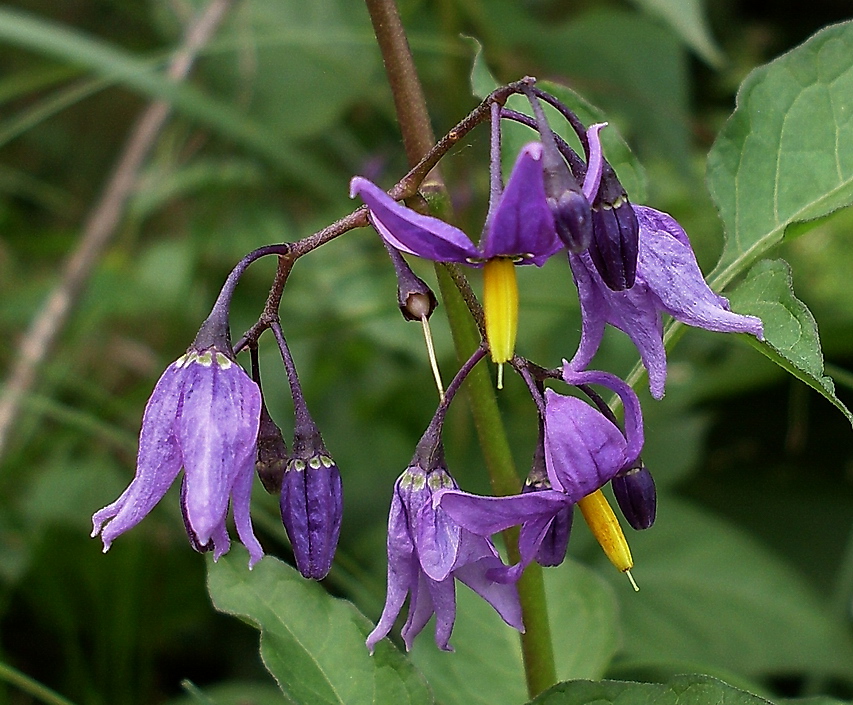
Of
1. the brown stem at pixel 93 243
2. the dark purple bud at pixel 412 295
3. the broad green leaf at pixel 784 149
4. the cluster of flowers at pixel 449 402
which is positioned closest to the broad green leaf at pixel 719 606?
the broad green leaf at pixel 784 149

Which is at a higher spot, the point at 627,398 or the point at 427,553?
the point at 627,398

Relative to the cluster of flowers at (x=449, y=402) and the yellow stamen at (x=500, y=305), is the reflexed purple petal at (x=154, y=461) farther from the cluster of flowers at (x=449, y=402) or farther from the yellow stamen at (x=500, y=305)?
the yellow stamen at (x=500, y=305)

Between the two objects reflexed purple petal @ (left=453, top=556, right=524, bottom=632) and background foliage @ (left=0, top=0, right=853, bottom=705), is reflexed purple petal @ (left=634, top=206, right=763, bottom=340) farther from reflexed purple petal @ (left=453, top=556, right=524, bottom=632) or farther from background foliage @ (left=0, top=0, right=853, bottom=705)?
reflexed purple petal @ (left=453, top=556, right=524, bottom=632)

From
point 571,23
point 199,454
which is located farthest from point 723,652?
point 571,23

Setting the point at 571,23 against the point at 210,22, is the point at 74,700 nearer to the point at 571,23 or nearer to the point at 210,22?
the point at 210,22

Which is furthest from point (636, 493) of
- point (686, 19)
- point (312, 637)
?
point (686, 19)

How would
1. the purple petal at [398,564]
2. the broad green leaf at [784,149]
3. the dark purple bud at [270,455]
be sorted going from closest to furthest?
the purple petal at [398,564] → the dark purple bud at [270,455] → the broad green leaf at [784,149]

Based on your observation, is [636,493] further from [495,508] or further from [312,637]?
[312,637]
